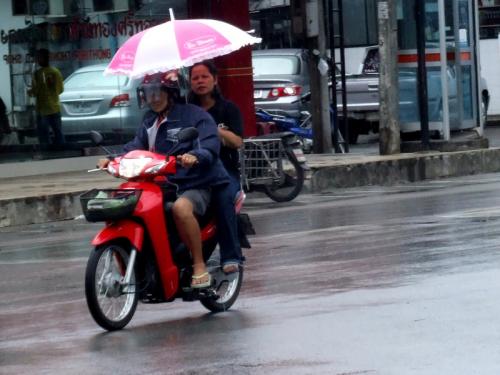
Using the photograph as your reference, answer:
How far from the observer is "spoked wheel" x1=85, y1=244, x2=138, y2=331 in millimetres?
8688

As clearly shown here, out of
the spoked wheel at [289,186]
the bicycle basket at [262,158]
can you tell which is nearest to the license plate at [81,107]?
the spoked wheel at [289,186]

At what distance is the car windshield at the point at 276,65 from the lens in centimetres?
2945

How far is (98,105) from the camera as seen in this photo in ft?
74.2

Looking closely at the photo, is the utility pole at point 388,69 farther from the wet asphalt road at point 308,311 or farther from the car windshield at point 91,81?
the wet asphalt road at point 308,311

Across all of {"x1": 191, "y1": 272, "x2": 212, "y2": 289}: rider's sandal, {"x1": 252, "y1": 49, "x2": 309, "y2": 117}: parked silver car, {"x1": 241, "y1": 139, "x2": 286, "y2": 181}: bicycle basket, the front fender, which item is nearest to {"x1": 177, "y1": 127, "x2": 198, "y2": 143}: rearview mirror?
the front fender

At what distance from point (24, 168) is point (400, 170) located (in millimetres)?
5339

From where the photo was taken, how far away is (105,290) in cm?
881

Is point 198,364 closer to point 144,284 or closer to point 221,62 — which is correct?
point 144,284

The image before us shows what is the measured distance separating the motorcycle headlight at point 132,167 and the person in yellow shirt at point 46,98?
1320 cm

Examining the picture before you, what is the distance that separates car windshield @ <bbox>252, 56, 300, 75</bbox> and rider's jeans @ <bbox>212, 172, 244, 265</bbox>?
20007 mm

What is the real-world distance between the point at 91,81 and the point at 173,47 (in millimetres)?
13393

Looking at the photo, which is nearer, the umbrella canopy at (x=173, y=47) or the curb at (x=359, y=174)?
the umbrella canopy at (x=173, y=47)

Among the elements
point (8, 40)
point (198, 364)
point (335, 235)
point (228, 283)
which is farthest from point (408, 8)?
point (198, 364)

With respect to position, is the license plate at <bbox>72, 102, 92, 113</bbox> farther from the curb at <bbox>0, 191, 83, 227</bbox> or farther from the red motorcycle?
the red motorcycle
